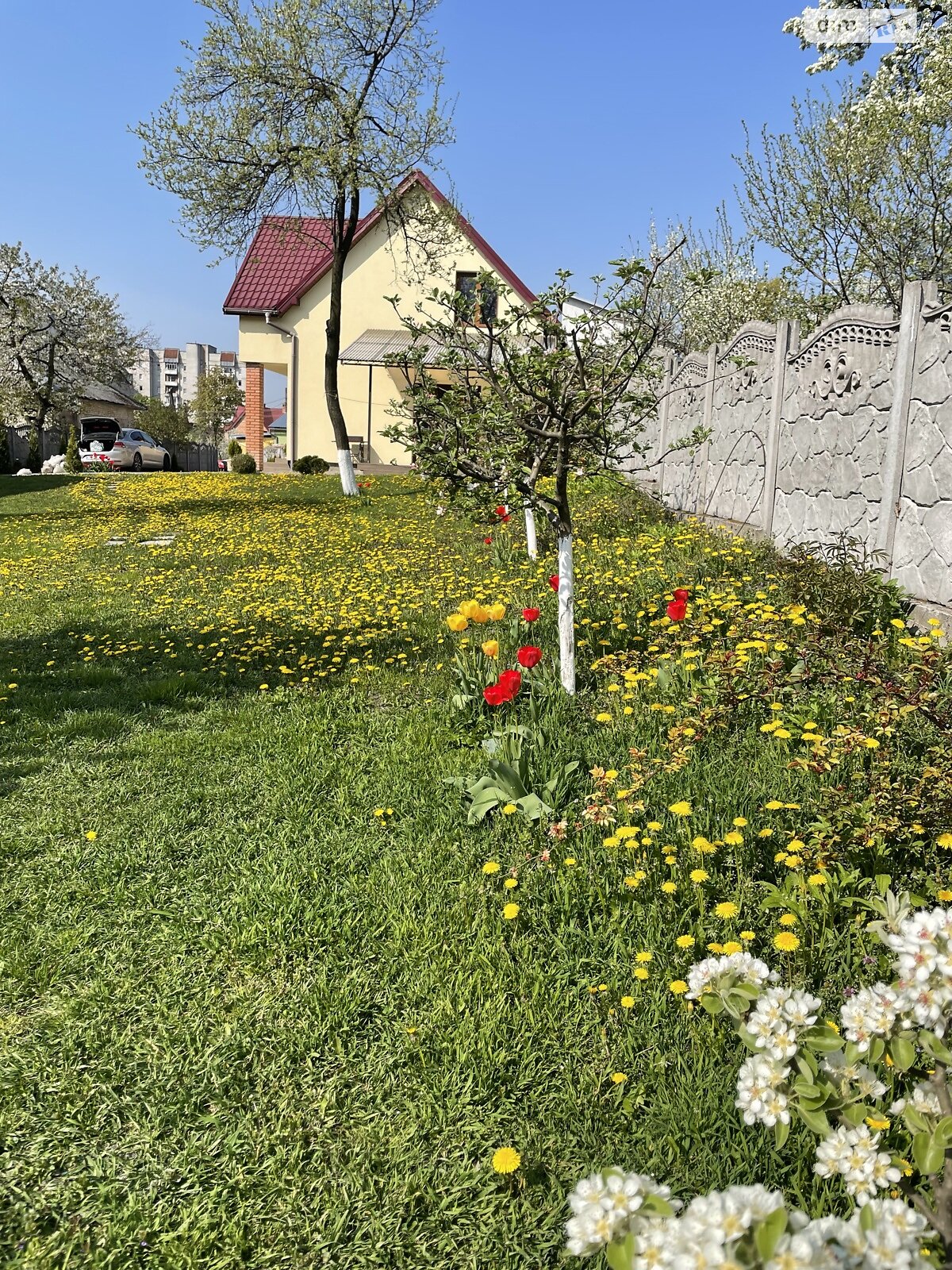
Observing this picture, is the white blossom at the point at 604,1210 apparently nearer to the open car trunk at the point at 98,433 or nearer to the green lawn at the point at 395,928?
the green lawn at the point at 395,928

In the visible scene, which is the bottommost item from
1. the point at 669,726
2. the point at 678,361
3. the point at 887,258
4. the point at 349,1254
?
the point at 349,1254

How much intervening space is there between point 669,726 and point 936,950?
3074 millimetres

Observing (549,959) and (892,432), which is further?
(892,432)

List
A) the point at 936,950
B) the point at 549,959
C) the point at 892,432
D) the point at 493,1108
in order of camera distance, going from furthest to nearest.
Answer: the point at 892,432
the point at 549,959
the point at 493,1108
the point at 936,950

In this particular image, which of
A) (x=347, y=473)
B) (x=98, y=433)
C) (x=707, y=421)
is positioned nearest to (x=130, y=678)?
(x=707, y=421)

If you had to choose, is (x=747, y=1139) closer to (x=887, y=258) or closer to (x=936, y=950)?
(x=936, y=950)

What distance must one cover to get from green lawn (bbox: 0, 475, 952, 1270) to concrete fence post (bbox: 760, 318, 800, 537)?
2.56 meters

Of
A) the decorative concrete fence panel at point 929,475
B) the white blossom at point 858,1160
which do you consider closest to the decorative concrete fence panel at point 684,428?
the decorative concrete fence panel at point 929,475

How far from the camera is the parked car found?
30906 millimetres

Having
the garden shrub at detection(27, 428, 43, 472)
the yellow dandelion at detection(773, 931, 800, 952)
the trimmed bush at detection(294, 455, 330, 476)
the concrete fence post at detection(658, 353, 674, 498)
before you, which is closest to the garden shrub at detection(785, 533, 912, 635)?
the yellow dandelion at detection(773, 931, 800, 952)

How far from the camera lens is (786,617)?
214 inches

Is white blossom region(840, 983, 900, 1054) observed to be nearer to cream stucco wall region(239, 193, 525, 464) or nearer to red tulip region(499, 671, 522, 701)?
red tulip region(499, 671, 522, 701)

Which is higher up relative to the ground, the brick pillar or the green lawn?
the brick pillar

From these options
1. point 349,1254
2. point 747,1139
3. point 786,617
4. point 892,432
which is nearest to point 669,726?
point 786,617
